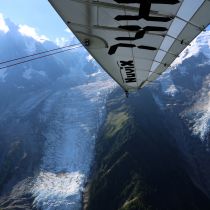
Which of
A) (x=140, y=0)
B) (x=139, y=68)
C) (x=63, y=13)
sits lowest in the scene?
(x=140, y=0)

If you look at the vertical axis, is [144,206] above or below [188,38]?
above

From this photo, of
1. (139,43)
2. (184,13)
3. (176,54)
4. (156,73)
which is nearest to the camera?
(184,13)

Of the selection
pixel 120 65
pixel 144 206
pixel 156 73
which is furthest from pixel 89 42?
pixel 144 206

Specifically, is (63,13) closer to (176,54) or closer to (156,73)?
(176,54)

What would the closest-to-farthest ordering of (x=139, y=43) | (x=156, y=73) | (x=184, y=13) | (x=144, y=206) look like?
(x=184, y=13), (x=139, y=43), (x=156, y=73), (x=144, y=206)

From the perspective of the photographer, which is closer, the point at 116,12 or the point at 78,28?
the point at 116,12

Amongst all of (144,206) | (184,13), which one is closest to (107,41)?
(184,13)
